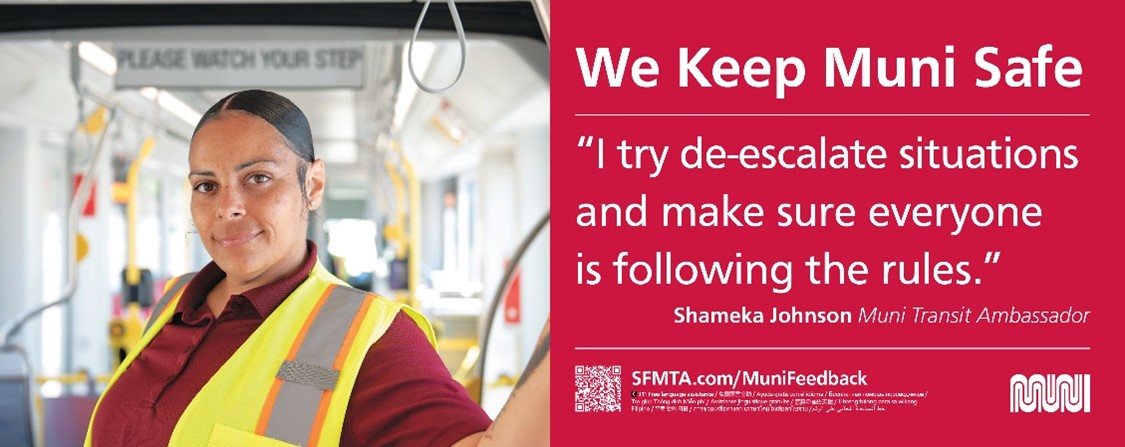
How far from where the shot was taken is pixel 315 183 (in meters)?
1.64

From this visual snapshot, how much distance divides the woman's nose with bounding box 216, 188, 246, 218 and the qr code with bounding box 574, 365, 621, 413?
67 cm

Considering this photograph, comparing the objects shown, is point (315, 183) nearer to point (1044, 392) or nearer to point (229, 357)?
point (229, 357)

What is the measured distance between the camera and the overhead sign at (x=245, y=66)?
4.08m

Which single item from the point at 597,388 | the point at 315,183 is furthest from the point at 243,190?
the point at 597,388

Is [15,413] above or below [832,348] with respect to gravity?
below

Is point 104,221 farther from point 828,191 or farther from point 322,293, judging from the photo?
point 828,191

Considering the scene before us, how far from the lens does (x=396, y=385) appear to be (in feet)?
4.48

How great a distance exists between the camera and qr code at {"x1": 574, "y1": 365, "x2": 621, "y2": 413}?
105 cm

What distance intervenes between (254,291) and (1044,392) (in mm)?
1046

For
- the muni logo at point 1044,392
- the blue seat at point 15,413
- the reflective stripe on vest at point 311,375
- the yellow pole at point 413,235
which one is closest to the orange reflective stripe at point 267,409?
the reflective stripe on vest at point 311,375

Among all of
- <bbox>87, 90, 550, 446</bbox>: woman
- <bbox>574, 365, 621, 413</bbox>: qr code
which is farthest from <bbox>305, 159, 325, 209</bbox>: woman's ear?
<bbox>574, 365, 621, 413</bbox>: qr code

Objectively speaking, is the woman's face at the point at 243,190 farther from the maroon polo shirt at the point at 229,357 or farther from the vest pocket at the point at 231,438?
the vest pocket at the point at 231,438

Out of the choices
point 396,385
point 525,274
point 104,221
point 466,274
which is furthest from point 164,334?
point 466,274

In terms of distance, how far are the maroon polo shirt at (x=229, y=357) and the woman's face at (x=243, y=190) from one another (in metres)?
0.08
